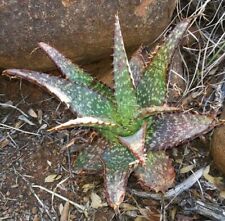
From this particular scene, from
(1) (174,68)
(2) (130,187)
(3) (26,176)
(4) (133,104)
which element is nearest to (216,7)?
(1) (174,68)

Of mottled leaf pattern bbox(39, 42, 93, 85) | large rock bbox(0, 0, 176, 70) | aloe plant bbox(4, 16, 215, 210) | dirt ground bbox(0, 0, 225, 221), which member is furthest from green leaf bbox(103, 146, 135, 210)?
large rock bbox(0, 0, 176, 70)

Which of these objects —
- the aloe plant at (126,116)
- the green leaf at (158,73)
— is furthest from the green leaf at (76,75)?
the green leaf at (158,73)

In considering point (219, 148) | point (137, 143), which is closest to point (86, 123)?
point (137, 143)

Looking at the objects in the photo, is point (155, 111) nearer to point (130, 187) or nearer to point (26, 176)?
point (130, 187)

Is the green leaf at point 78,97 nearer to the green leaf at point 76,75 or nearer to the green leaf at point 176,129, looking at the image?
the green leaf at point 76,75

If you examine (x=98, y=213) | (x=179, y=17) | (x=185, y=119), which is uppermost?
(x=179, y=17)

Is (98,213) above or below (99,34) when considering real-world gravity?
below
